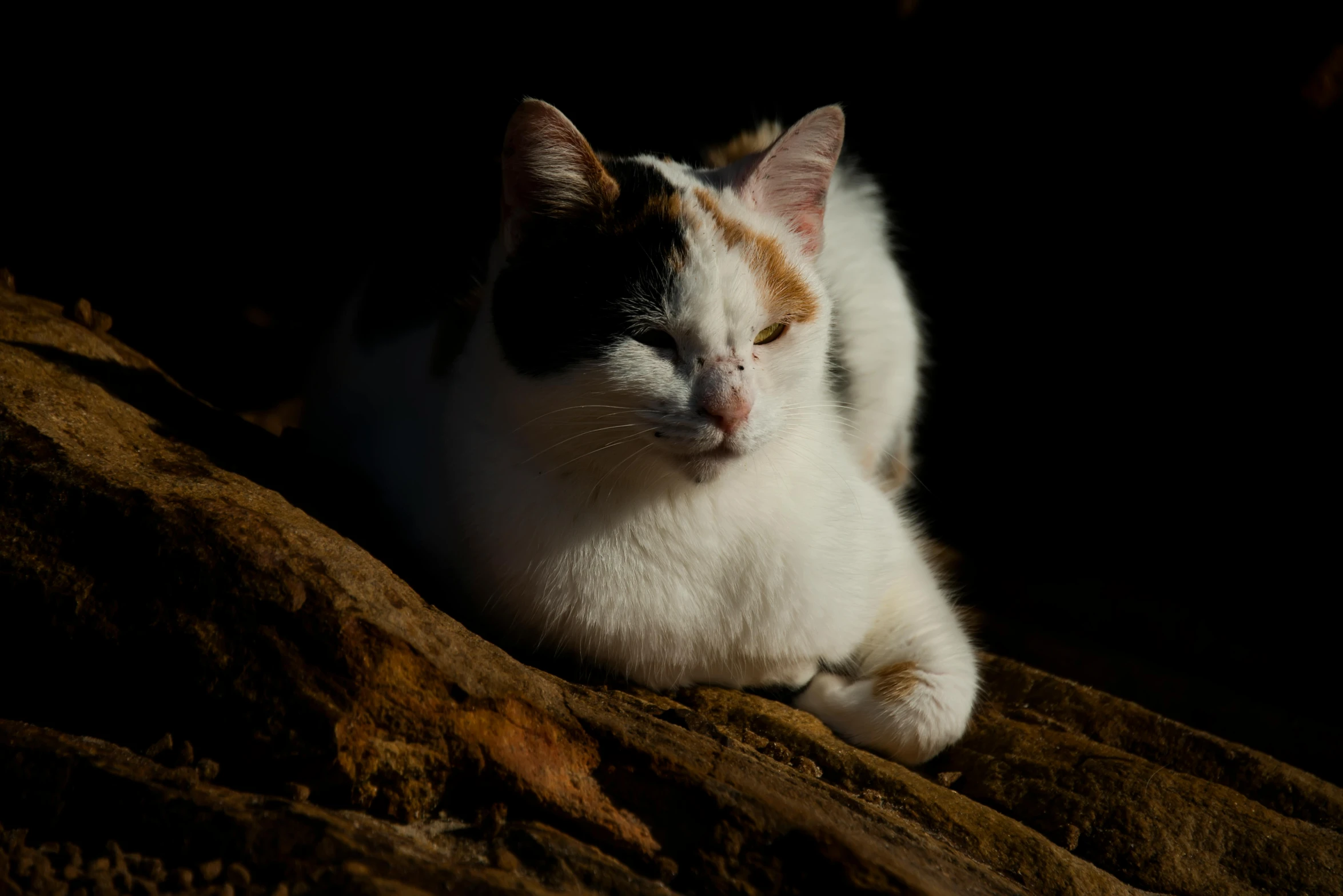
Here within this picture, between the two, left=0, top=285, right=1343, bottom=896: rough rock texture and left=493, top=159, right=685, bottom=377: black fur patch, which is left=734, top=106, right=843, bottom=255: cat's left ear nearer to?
left=493, top=159, right=685, bottom=377: black fur patch

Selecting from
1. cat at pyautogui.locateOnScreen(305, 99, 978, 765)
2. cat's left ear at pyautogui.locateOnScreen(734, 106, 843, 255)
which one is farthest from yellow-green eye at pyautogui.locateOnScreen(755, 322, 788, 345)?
cat's left ear at pyautogui.locateOnScreen(734, 106, 843, 255)

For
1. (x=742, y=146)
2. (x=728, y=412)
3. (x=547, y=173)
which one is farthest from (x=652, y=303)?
(x=742, y=146)

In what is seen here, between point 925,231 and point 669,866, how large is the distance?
11.3 ft

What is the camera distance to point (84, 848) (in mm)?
1643

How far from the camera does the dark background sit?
352 centimetres

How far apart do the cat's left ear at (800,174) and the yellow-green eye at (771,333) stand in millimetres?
357

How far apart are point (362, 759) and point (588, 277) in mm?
1111

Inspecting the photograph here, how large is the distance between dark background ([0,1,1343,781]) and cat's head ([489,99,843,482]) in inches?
43.9

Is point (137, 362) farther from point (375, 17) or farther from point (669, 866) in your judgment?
point (669, 866)

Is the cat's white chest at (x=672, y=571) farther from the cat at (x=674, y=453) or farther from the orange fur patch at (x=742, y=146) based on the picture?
the orange fur patch at (x=742, y=146)

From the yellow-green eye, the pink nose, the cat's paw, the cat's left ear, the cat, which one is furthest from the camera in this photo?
the cat's paw

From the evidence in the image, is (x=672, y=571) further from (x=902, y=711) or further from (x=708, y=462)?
(x=902, y=711)

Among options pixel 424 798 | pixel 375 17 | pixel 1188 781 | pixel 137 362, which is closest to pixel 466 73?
pixel 375 17

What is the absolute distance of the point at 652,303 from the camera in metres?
2.09
